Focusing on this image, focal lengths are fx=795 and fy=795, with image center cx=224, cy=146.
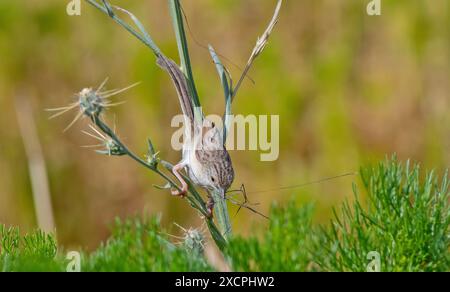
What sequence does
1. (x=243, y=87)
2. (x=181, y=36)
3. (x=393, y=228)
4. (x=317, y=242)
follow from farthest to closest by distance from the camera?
(x=243, y=87) → (x=181, y=36) → (x=393, y=228) → (x=317, y=242)

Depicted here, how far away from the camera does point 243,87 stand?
3.74m

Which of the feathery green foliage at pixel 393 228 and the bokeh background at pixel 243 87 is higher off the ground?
the bokeh background at pixel 243 87

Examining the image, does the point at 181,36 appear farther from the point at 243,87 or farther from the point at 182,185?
the point at 243,87

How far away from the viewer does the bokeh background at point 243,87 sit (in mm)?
3697

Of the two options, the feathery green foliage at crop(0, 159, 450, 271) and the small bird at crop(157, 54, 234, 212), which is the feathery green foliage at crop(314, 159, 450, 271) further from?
the small bird at crop(157, 54, 234, 212)

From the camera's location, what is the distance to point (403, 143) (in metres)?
3.79

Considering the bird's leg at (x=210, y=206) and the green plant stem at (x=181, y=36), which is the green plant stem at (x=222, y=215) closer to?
the bird's leg at (x=210, y=206)

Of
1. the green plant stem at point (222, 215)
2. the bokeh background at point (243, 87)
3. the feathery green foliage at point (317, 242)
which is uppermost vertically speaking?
the bokeh background at point (243, 87)

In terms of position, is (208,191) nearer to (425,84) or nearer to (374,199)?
(374,199)

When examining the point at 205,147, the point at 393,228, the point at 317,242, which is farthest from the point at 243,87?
the point at 317,242

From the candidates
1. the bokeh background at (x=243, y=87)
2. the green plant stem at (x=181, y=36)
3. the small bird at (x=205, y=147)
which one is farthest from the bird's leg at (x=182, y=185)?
the bokeh background at (x=243, y=87)

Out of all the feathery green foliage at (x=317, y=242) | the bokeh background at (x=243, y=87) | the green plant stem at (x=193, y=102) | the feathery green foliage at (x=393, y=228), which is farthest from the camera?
the bokeh background at (x=243, y=87)
